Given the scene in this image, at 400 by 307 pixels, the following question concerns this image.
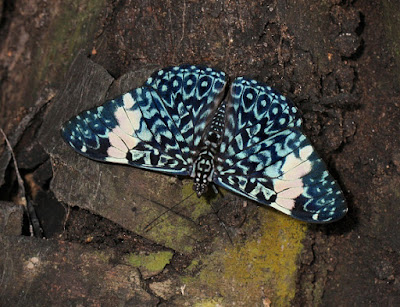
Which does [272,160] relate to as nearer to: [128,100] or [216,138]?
[216,138]

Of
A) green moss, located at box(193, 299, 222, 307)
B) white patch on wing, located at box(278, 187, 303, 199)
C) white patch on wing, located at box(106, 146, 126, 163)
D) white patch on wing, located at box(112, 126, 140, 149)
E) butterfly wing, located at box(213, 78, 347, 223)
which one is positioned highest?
white patch on wing, located at box(106, 146, 126, 163)

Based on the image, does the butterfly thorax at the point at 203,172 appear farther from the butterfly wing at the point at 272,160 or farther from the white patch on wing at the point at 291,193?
the white patch on wing at the point at 291,193

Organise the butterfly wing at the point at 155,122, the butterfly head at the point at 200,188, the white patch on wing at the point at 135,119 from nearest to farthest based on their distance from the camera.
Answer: the butterfly head at the point at 200,188, the butterfly wing at the point at 155,122, the white patch on wing at the point at 135,119

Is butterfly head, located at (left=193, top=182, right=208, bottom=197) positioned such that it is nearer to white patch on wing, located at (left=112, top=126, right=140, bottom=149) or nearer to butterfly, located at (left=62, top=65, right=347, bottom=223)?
butterfly, located at (left=62, top=65, right=347, bottom=223)

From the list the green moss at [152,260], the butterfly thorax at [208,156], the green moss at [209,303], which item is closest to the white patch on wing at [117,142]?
the butterfly thorax at [208,156]

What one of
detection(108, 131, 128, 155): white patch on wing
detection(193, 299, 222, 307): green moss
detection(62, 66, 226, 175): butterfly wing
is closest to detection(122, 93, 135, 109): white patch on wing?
detection(62, 66, 226, 175): butterfly wing

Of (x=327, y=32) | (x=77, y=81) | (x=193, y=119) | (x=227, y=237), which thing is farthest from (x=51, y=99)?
(x=327, y=32)

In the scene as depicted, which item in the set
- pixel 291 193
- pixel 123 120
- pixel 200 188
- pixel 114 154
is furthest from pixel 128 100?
pixel 291 193
